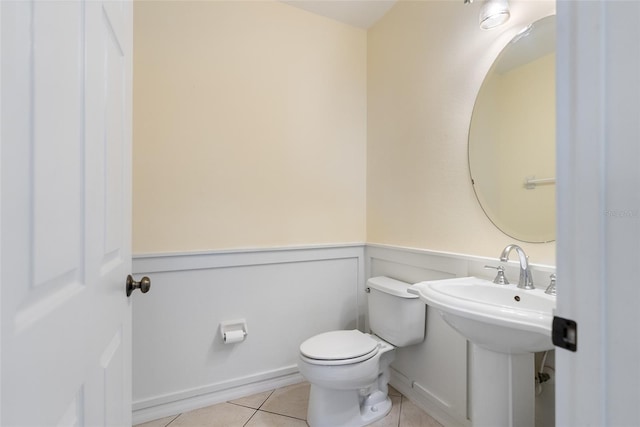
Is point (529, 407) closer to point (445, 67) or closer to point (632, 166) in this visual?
point (632, 166)

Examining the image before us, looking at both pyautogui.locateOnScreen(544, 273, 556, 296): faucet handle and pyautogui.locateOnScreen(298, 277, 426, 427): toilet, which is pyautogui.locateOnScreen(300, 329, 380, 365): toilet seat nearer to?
pyautogui.locateOnScreen(298, 277, 426, 427): toilet

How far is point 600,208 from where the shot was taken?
404 millimetres

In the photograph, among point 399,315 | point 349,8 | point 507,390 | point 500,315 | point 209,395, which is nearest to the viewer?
point 500,315

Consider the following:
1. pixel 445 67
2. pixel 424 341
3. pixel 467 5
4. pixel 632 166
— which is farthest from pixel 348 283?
pixel 632 166

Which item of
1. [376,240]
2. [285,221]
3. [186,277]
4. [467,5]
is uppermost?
[467,5]

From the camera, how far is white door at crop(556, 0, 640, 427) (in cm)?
38

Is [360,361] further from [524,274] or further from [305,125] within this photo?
[305,125]

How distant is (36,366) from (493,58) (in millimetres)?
1804

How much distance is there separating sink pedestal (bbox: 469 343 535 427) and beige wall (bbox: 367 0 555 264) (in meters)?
0.43

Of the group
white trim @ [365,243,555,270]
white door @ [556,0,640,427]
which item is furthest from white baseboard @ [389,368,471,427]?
white door @ [556,0,640,427]

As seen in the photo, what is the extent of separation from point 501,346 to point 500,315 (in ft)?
0.56

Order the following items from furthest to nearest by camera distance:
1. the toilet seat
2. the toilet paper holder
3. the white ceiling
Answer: the white ceiling
the toilet paper holder
the toilet seat

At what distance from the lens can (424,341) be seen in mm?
1719

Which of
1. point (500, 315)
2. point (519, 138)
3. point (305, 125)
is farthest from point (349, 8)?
point (500, 315)
